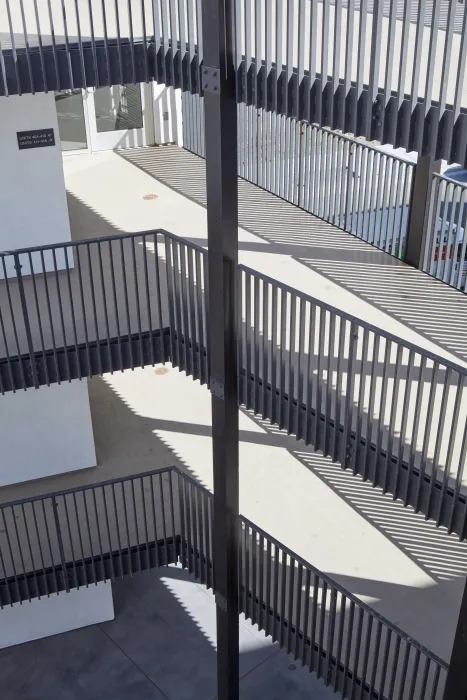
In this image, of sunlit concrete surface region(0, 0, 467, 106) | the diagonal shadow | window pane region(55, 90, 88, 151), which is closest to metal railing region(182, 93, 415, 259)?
the diagonal shadow

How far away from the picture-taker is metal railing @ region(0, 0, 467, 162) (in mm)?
5680

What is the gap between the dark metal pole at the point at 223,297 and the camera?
6898 mm

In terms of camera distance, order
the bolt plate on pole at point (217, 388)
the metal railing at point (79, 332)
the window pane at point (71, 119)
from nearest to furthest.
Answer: the bolt plate on pole at point (217, 388)
the metal railing at point (79, 332)
the window pane at point (71, 119)

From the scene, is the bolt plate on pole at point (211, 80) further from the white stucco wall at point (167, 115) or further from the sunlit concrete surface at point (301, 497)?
the white stucco wall at point (167, 115)

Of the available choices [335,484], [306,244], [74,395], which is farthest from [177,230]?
[335,484]

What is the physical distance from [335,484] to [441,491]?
3.99m

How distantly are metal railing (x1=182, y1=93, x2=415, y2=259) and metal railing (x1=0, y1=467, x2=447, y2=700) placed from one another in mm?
4812

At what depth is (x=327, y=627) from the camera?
9.51m

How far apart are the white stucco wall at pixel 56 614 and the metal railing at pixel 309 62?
7636mm

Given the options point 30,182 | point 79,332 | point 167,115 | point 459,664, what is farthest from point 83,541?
point 167,115

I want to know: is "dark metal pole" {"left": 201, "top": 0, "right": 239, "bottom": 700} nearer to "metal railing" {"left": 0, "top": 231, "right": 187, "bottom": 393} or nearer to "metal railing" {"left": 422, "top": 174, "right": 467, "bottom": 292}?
"metal railing" {"left": 0, "top": 231, "right": 187, "bottom": 393}

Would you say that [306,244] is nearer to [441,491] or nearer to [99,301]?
[99,301]

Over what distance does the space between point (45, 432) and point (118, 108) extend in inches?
234

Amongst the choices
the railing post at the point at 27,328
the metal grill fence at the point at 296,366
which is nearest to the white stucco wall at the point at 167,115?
the metal grill fence at the point at 296,366
